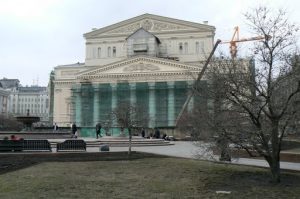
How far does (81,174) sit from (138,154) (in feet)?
21.9

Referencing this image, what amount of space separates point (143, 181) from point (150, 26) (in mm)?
79616

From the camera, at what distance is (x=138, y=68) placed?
82562 millimetres

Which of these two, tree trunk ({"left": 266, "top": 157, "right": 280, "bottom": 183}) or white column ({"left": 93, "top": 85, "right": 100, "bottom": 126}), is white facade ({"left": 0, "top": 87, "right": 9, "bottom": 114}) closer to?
white column ({"left": 93, "top": 85, "right": 100, "bottom": 126})

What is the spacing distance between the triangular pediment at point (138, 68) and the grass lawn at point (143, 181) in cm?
6182

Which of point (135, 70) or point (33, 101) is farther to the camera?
point (33, 101)

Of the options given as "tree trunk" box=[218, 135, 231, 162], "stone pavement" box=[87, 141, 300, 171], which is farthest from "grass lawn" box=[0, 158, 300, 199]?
"tree trunk" box=[218, 135, 231, 162]

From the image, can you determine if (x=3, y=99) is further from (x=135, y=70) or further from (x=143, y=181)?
(x=143, y=181)

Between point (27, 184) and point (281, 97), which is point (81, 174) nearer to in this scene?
point (27, 184)

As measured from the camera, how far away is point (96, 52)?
95250 mm

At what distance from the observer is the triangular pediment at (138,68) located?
80.3 m

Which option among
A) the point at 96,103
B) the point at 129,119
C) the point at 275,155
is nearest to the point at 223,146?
the point at 275,155

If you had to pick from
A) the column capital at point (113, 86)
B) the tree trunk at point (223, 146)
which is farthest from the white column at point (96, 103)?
the tree trunk at point (223, 146)

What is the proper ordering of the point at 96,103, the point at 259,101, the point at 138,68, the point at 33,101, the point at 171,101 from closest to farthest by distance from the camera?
1. the point at 259,101
2. the point at 171,101
3. the point at 138,68
4. the point at 96,103
5. the point at 33,101

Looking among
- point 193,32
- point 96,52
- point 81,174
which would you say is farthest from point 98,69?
point 81,174
